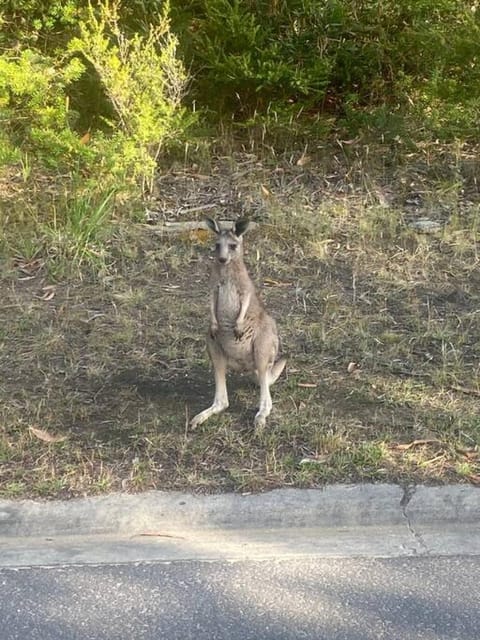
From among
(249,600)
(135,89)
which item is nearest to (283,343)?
(249,600)

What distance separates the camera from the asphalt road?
3467 mm

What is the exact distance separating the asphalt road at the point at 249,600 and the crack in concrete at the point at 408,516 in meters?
0.11

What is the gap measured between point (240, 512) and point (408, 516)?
76cm

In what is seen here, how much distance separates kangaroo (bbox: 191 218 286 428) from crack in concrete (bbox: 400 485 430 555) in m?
0.97

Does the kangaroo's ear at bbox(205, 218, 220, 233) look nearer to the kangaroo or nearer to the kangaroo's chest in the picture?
the kangaroo

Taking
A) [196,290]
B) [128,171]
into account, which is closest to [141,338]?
[196,290]

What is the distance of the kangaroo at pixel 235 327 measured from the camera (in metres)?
5.09

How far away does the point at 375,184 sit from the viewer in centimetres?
872

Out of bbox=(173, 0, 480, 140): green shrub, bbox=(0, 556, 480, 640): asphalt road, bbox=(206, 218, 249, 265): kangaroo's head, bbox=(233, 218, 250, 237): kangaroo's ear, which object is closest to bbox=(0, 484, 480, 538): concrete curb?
bbox=(0, 556, 480, 640): asphalt road

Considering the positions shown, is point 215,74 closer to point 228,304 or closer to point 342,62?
point 342,62

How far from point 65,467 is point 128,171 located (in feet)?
13.6

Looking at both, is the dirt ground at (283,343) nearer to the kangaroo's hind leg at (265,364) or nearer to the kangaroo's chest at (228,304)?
the kangaroo's hind leg at (265,364)

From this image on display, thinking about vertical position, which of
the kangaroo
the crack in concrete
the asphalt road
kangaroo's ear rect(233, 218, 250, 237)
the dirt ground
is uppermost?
kangaroo's ear rect(233, 218, 250, 237)

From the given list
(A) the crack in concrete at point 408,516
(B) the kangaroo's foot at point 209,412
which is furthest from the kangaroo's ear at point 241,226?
(A) the crack in concrete at point 408,516
